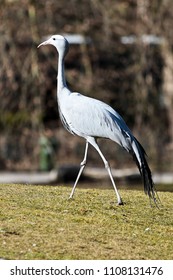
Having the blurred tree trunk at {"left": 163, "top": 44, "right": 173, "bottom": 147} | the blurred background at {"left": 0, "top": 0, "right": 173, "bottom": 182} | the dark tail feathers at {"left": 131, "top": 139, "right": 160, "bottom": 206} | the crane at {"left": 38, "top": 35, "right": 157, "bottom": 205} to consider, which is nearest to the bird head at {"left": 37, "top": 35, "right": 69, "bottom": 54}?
the crane at {"left": 38, "top": 35, "right": 157, "bottom": 205}

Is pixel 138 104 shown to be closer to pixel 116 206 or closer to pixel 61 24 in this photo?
pixel 61 24

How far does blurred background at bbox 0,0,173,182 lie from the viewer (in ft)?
70.5

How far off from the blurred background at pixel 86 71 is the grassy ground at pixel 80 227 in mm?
10907

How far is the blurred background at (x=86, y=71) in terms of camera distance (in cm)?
2150

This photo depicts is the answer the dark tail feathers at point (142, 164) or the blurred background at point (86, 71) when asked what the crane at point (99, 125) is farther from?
the blurred background at point (86, 71)

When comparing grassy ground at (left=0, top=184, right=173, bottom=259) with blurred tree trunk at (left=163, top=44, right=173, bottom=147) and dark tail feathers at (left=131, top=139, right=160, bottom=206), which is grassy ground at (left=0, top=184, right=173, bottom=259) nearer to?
dark tail feathers at (left=131, top=139, right=160, bottom=206)

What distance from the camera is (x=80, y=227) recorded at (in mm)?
8938

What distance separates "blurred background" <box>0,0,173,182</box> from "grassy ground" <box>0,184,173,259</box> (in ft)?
35.8

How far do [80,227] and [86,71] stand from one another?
14.7 meters

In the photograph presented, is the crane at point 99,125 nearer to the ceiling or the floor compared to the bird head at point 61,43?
nearer to the floor

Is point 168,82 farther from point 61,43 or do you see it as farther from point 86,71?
point 61,43

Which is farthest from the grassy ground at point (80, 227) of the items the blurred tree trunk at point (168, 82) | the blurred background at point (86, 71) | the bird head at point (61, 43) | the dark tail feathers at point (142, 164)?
the blurred tree trunk at point (168, 82)

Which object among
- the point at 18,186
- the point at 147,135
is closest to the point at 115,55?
the point at 147,135

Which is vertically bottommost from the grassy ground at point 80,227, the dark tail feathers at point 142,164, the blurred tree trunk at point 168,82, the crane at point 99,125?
the blurred tree trunk at point 168,82
